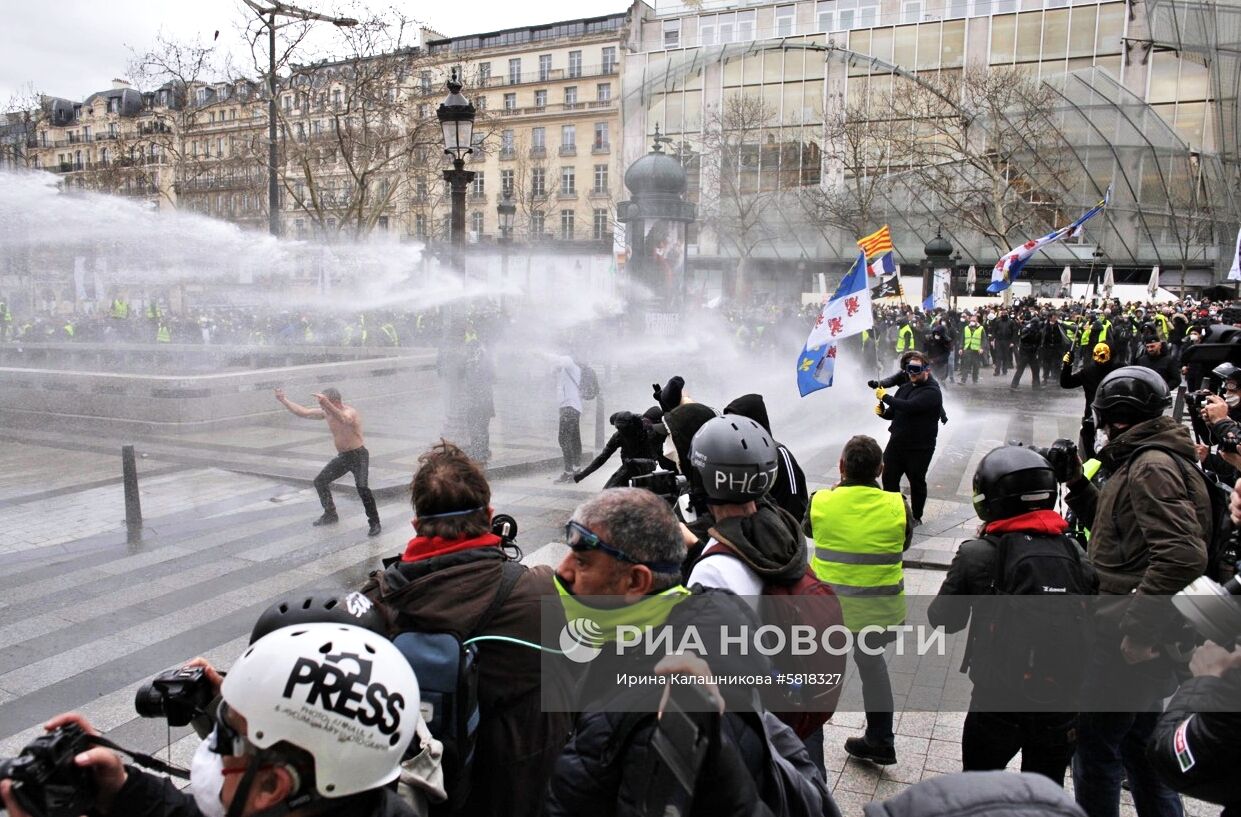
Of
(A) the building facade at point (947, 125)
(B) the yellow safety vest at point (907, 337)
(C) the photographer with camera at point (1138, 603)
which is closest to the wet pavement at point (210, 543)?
(C) the photographer with camera at point (1138, 603)

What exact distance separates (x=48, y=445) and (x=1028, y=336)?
19050 mm

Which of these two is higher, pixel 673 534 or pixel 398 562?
pixel 673 534

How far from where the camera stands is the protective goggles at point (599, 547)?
2.09 meters

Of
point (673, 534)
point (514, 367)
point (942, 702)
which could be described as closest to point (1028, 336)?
point (514, 367)

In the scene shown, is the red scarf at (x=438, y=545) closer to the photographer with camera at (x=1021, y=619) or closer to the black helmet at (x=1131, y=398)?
the photographer with camera at (x=1021, y=619)

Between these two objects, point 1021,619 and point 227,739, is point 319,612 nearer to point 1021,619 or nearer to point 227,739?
point 227,739

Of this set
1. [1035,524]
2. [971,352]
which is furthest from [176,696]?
[971,352]

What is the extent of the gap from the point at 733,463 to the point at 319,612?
4.21 feet

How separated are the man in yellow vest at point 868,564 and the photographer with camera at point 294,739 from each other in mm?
2568

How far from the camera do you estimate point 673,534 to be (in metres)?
2.14

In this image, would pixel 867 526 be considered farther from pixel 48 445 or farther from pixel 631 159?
pixel 631 159

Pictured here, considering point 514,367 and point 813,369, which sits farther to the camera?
point 514,367

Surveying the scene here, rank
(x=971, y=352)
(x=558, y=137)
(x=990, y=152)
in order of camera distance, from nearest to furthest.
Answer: (x=971, y=352) < (x=990, y=152) < (x=558, y=137)

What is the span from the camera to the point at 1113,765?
3156 mm
